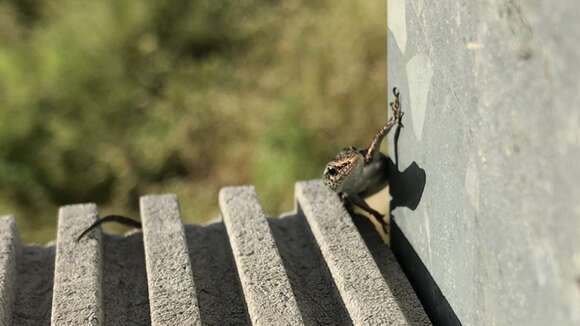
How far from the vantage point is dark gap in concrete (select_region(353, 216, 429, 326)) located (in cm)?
247

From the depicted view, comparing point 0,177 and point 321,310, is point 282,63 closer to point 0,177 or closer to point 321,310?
point 0,177

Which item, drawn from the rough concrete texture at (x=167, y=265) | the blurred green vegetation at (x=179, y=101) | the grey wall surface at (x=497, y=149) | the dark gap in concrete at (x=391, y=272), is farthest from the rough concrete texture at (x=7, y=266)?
the blurred green vegetation at (x=179, y=101)

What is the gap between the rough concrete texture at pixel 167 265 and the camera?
7.70 feet

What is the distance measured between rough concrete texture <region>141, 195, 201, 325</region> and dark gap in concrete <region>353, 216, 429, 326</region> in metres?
0.67

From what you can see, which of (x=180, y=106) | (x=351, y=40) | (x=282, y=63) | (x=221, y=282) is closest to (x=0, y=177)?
(x=180, y=106)

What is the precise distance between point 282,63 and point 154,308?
4.99 m

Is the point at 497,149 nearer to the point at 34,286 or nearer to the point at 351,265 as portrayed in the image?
the point at 351,265

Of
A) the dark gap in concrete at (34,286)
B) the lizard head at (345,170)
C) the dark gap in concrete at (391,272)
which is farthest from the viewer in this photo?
the lizard head at (345,170)

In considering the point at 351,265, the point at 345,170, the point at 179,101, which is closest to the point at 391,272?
the point at 351,265

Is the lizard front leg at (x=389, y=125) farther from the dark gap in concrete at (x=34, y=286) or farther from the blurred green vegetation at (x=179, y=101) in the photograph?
the blurred green vegetation at (x=179, y=101)

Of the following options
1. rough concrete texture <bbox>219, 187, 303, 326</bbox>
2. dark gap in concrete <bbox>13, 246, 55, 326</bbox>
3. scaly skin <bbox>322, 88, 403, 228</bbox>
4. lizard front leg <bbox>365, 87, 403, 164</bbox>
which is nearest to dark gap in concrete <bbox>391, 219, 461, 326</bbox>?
scaly skin <bbox>322, 88, 403, 228</bbox>

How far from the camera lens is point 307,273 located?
2699 millimetres

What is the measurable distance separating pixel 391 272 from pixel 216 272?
2.06 feet

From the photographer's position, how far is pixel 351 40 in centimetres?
686
